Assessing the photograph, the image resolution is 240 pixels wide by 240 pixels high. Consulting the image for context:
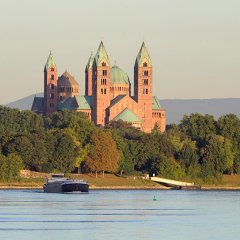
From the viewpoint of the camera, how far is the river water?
87.9 metres

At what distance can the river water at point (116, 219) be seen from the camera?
87875 mm

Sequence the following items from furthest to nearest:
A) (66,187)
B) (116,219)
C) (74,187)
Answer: (66,187) → (74,187) → (116,219)

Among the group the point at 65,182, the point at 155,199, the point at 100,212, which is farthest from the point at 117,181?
the point at 100,212

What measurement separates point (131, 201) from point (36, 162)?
6172 centimetres

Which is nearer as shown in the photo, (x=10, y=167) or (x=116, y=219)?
(x=116, y=219)

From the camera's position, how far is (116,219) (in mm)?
102438

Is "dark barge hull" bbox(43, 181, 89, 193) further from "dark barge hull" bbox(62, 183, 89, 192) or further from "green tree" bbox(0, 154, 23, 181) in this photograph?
"green tree" bbox(0, 154, 23, 181)

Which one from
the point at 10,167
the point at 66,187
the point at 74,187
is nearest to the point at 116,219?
the point at 74,187

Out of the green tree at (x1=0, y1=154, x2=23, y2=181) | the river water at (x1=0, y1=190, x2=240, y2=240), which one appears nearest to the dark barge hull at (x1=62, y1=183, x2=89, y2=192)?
the green tree at (x1=0, y1=154, x2=23, y2=181)

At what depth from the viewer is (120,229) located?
9231cm

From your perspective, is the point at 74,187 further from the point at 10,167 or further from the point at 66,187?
the point at 10,167

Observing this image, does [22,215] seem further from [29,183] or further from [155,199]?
[29,183]

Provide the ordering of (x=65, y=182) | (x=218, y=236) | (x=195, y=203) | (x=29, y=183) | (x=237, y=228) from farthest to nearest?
(x=29, y=183)
(x=65, y=182)
(x=195, y=203)
(x=237, y=228)
(x=218, y=236)

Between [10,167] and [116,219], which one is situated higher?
[10,167]
